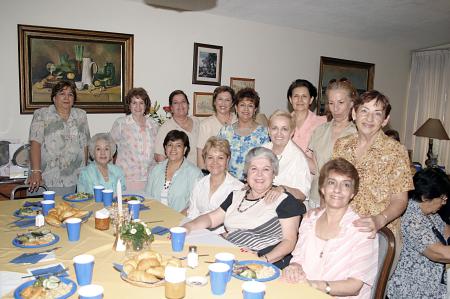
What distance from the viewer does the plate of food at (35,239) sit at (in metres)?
1.97

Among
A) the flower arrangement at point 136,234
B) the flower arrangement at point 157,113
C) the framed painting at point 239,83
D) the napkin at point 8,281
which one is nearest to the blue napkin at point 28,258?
the napkin at point 8,281

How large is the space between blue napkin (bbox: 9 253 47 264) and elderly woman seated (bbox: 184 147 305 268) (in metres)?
0.82

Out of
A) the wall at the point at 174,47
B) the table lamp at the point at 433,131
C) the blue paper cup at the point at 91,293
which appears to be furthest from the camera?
the table lamp at the point at 433,131

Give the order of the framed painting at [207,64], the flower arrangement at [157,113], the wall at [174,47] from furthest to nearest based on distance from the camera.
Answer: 1. the framed painting at [207,64]
2. the flower arrangement at [157,113]
3. the wall at [174,47]

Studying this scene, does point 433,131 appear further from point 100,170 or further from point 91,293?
point 91,293

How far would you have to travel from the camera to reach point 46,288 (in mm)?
1458

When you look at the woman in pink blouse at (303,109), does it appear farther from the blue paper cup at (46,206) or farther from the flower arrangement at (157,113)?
the blue paper cup at (46,206)

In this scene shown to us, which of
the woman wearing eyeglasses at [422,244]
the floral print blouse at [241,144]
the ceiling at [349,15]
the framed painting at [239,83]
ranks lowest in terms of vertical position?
the woman wearing eyeglasses at [422,244]

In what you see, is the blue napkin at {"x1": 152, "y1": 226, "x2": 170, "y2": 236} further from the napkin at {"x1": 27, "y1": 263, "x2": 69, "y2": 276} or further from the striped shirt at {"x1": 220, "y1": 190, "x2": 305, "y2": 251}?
the napkin at {"x1": 27, "y1": 263, "x2": 69, "y2": 276}

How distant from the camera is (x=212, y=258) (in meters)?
1.88

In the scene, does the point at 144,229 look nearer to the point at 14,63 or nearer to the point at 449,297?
the point at 449,297

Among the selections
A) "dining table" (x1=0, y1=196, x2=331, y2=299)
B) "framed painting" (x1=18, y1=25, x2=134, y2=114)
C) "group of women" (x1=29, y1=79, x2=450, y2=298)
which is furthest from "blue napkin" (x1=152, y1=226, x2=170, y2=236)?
"framed painting" (x1=18, y1=25, x2=134, y2=114)

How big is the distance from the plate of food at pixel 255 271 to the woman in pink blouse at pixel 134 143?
2248mm

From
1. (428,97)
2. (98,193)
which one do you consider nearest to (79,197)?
(98,193)
